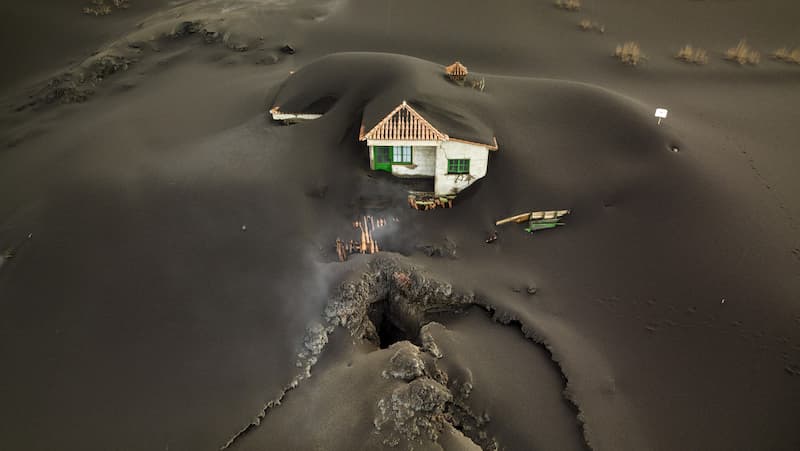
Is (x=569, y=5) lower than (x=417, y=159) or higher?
higher

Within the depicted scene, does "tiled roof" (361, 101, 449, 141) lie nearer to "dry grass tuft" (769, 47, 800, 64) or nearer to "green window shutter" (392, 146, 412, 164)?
"green window shutter" (392, 146, 412, 164)

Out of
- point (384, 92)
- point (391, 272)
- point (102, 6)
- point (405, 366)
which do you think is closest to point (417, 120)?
point (384, 92)

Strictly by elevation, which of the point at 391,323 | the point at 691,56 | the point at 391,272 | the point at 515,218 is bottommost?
the point at 391,323

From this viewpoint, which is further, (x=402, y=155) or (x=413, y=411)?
(x=402, y=155)

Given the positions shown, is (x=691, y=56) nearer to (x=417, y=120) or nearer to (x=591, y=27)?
(x=591, y=27)

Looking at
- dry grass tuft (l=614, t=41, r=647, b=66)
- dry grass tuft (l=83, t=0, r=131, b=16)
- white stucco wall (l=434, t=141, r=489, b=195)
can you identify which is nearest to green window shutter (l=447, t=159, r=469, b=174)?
white stucco wall (l=434, t=141, r=489, b=195)

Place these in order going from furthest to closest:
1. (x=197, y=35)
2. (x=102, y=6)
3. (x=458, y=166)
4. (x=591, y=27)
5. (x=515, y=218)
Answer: (x=102, y=6), (x=591, y=27), (x=197, y=35), (x=458, y=166), (x=515, y=218)

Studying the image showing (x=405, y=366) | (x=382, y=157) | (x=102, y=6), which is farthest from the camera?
(x=102, y=6)
